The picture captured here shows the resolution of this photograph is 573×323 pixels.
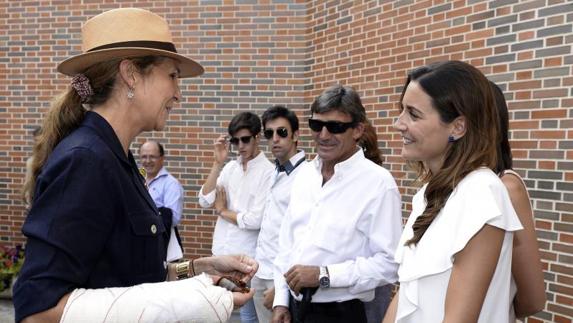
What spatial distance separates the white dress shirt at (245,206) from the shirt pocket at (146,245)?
273 cm

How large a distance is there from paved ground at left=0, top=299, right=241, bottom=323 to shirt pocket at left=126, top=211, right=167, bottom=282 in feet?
13.7

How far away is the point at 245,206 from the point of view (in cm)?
478

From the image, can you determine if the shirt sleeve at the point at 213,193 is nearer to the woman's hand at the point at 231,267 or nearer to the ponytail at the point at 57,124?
the woman's hand at the point at 231,267

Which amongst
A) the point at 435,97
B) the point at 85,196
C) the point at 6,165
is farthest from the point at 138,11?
the point at 6,165

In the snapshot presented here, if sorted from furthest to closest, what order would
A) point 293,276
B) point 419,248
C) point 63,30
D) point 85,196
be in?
point 63,30 → point 293,276 → point 419,248 → point 85,196

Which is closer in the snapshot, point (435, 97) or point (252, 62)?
point (435, 97)

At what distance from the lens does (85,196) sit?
1.55 meters

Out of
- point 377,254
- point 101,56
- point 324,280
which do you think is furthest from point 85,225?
point 377,254

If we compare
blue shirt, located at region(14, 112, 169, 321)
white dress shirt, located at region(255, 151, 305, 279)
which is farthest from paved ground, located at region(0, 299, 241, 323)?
blue shirt, located at region(14, 112, 169, 321)

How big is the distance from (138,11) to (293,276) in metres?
1.62

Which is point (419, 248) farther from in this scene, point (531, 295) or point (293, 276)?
point (293, 276)

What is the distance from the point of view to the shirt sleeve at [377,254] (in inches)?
112

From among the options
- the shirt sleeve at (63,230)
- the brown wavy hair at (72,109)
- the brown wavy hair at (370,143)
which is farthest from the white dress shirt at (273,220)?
the shirt sleeve at (63,230)

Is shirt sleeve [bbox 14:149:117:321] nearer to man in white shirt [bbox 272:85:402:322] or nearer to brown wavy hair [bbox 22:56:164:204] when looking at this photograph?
brown wavy hair [bbox 22:56:164:204]
